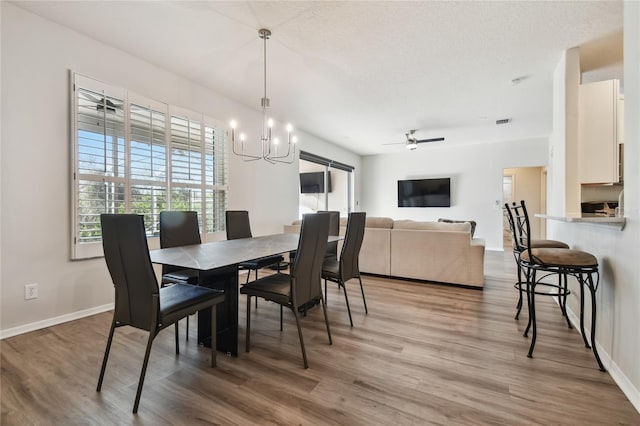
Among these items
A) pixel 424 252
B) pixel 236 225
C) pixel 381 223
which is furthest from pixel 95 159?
pixel 424 252

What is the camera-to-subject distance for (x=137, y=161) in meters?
3.10

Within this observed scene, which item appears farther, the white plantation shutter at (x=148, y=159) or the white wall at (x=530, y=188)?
the white wall at (x=530, y=188)

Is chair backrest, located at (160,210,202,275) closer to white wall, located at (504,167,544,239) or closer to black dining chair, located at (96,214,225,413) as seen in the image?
black dining chair, located at (96,214,225,413)

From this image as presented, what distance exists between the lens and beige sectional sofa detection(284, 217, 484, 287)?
144 inches

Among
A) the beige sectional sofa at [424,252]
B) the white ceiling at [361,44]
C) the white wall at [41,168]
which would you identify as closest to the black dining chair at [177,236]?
the white wall at [41,168]

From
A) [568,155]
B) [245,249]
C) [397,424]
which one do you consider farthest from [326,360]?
[568,155]

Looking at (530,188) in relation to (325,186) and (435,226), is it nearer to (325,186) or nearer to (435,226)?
(325,186)

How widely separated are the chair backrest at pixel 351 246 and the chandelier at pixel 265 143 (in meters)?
1.07

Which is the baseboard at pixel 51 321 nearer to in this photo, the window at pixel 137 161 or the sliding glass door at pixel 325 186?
the window at pixel 137 161

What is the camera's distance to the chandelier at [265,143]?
2819 millimetres

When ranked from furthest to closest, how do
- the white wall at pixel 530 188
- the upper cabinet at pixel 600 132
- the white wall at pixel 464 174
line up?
1. the white wall at pixel 530 188
2. the white wall at pixel 464 174
3. the upper cabinet at pixel 600 132

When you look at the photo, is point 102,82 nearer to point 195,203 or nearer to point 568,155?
point 195,203

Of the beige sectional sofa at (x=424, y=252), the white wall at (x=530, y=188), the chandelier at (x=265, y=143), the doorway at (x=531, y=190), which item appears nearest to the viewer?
the chandelier at (x=265, y=143)

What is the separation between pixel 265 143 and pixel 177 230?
1.97 m
